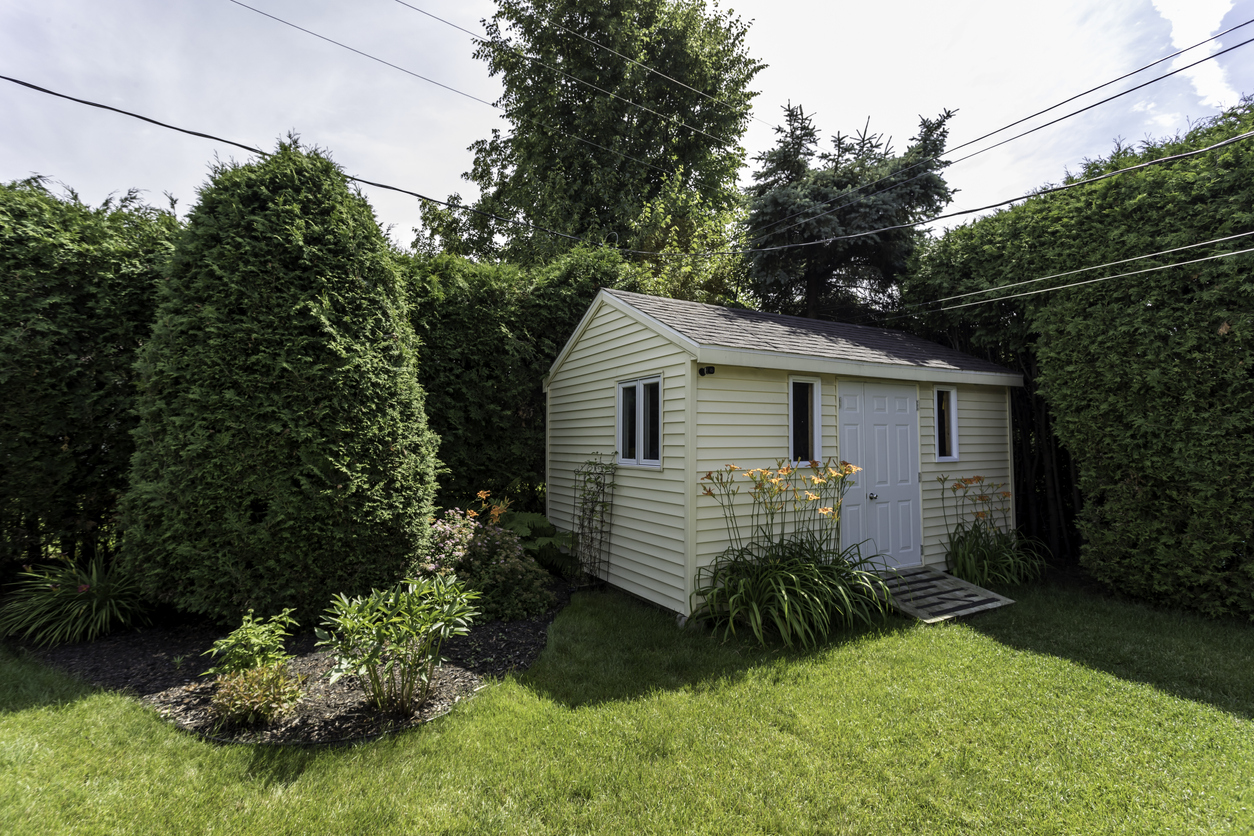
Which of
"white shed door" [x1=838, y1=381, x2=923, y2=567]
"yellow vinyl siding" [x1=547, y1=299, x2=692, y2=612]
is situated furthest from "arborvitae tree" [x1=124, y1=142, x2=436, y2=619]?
"white shed door" [x1=838, y1=381, x2=923, y2=567]

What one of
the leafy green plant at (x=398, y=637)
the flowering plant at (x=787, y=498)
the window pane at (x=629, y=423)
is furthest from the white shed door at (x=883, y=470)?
the leafy green plant at (x=398, y=637)

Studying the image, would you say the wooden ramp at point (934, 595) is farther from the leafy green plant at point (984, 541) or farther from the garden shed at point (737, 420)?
the leafy green plant at point (984, 541)

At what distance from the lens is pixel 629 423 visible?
6461 mm

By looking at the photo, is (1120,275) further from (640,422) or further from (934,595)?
(640,422)

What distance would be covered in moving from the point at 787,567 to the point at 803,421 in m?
1.70

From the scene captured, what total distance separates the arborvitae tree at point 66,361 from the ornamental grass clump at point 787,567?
5.84 meters

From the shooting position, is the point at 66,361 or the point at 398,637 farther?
the point at 66,361

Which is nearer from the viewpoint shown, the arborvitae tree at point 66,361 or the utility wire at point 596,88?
the arborvitae tree at point 66,361

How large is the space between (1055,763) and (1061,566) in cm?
570

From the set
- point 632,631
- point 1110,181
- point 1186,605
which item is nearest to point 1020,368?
point 1110,181

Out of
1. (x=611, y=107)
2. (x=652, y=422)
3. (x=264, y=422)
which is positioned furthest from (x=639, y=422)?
(x=611, y=107)

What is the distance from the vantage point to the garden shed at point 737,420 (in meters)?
5.43

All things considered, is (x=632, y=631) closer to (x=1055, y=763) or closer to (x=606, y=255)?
(x=1055, y=763)

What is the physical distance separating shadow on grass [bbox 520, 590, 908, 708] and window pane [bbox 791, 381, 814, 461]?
6.19 feet
